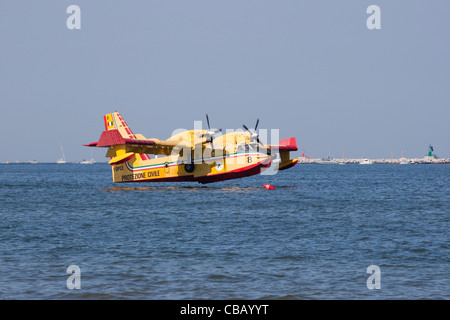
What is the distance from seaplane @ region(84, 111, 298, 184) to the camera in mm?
49219

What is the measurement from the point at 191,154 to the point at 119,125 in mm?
9517

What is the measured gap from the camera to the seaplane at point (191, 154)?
161 ft

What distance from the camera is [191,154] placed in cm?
5200

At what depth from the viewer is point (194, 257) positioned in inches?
→ 739

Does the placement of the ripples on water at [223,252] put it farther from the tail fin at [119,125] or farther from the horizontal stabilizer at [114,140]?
the tail fin at [119,125]

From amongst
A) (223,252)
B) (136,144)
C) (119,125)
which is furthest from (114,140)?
(223,252)

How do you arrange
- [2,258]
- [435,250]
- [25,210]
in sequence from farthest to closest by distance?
[25,210], [435,250], [2,258]

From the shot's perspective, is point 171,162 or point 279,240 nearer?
point 279,240

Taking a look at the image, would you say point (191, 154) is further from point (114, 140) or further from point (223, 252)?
point (223, 252)

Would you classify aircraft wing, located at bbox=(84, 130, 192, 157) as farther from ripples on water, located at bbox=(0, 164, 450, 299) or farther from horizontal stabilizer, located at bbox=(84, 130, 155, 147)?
ripples on water, located at bbox=(0, 164, 450, 299)

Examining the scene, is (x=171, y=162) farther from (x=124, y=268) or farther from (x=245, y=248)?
(x=124, y=268)
